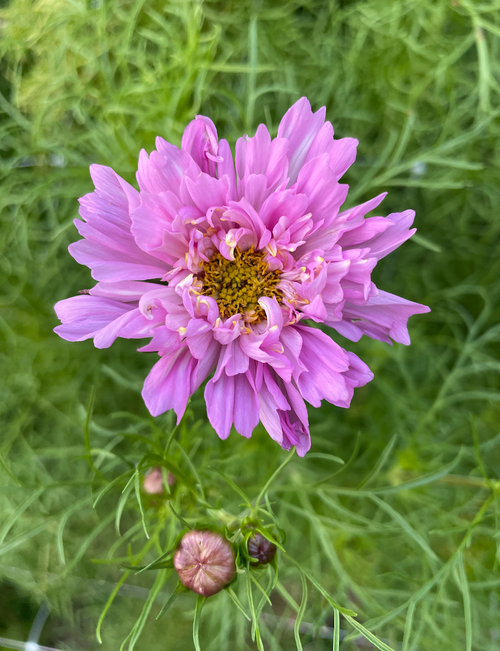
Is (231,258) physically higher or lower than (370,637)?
higher

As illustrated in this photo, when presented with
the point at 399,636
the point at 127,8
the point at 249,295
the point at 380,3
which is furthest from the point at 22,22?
the point at 399,636

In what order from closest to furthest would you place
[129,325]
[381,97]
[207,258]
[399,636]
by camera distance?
[129,325], [207,258], [381,97], [399,636]

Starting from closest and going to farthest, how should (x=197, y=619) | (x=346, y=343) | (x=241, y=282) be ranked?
1. (x=197, y=619)
2. (x=241, y=282)
3. (x=346, y=343)

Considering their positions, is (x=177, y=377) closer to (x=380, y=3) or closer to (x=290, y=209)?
(x=290, y=209)

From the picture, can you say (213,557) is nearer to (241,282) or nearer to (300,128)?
(241,282)

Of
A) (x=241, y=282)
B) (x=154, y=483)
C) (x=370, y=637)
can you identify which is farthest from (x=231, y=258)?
(x=370, y=637)

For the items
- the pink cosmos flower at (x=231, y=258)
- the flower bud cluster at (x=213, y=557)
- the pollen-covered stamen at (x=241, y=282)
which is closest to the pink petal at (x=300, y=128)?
the pink cosmos flower at (x=231, y=258)

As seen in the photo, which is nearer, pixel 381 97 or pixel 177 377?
pixel 177 377
